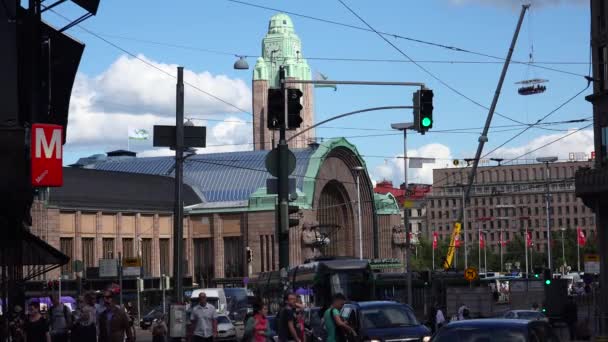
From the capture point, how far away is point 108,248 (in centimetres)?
10456

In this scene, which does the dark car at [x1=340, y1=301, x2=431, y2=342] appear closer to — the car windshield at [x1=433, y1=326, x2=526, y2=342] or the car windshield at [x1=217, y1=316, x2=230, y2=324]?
the car windshield at [x1=433, y1=326, x2=526, y2=342]

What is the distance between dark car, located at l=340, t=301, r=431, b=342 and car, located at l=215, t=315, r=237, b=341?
22.6 meters

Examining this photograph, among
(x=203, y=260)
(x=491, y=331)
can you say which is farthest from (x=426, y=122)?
(x=203, y=260)

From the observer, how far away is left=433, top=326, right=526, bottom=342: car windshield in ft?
53.2

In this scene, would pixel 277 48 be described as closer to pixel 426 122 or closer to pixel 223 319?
pixel 223 319

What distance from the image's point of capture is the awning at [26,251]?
86.8 feet

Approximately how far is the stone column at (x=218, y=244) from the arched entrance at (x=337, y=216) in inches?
370

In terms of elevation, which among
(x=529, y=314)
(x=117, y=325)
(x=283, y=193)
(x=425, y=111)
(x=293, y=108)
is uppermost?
(x=425, y=111)

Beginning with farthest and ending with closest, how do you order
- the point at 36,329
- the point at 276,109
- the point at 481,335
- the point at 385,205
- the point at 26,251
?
the point at 385,205
the point at 26,251
the point at 276,109
the point at 36,329
the point at 481,335

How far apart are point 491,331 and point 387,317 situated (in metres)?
10.3


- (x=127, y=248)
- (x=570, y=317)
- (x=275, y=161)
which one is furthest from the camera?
(x=127, y=248)

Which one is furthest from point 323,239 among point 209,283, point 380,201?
point 380,201

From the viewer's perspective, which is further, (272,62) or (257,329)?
(272,62)

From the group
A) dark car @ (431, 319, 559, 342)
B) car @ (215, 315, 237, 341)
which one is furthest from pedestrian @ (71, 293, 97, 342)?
car @ (215, 315, 237, 341)
